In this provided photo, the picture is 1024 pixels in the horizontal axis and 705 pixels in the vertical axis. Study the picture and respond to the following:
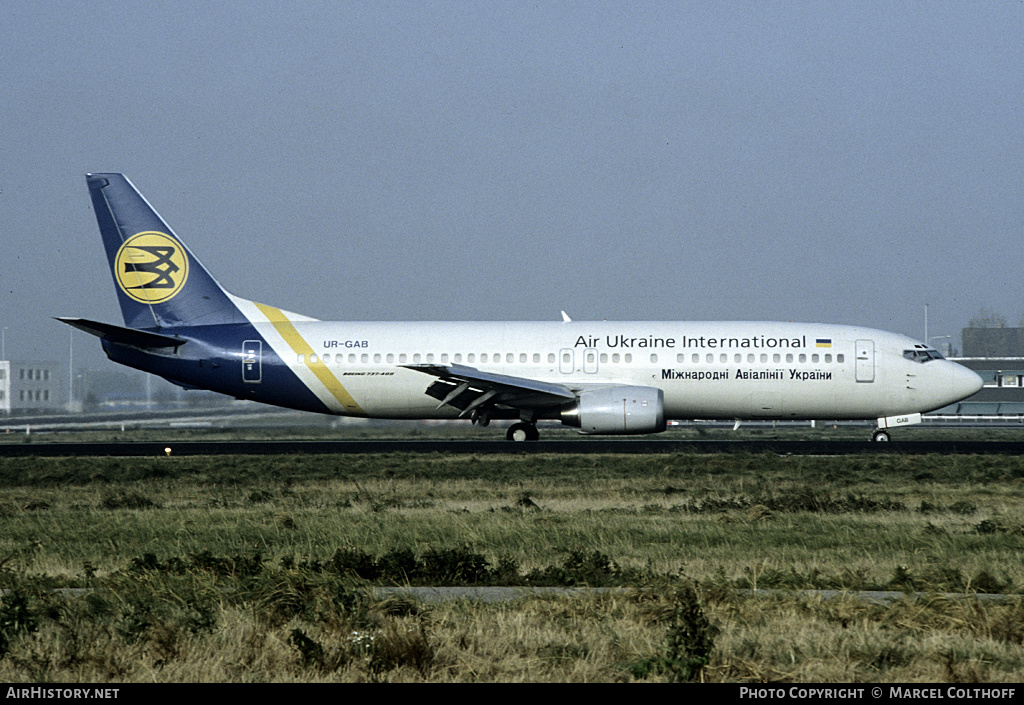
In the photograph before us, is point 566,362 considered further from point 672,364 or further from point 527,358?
point 672,364

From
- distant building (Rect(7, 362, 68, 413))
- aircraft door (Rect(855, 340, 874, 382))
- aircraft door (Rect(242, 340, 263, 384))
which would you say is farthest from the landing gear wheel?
distant building (Rect(7, 362, 68, 413))

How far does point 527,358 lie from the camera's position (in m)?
33.4

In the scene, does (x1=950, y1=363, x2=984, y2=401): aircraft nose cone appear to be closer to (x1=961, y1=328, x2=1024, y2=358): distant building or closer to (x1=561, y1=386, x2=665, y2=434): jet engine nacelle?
(x1=561, y1=386, x2=665, y2=434): jet engine nacelle

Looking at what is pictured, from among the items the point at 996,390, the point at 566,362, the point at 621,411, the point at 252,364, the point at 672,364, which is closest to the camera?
the point at 621,411

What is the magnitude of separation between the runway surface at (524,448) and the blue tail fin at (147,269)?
4.39 m

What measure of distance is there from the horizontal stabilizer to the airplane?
62 mm

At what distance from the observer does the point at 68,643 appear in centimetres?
809

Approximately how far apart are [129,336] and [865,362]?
22847mm

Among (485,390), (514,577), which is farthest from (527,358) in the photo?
(514,577)

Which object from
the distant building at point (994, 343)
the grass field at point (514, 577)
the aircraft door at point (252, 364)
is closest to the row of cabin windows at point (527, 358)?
the aircraft door at point (252, 364)

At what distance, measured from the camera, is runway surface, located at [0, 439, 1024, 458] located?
31531mm

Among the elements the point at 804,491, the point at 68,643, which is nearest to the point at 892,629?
the point at 68,643

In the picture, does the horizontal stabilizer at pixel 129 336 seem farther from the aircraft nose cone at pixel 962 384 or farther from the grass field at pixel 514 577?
the aircraft nose cone at pixel 962 384
